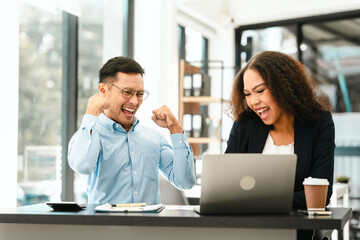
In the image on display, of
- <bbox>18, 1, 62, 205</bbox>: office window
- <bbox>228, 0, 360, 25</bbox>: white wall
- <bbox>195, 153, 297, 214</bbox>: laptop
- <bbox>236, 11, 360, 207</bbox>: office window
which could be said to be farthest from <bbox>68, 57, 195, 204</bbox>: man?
<bbox>228, 0, 360, 25</bbox>: white wall

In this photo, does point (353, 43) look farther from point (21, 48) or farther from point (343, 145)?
point (21, 48)

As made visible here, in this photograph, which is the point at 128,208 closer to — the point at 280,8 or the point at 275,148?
the point at 275,148

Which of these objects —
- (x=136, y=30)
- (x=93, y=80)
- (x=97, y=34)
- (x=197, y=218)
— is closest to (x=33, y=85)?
(x=93, y=80)

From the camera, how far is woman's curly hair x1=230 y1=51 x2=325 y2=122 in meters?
1.96

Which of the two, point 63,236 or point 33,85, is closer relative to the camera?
point 63,236

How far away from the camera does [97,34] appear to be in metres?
4.23

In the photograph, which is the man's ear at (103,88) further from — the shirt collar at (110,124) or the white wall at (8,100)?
the white wall at (8,100)

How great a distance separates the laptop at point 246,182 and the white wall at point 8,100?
1.74 m

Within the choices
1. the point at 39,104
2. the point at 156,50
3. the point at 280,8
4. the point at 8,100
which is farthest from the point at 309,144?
the point at 280,8

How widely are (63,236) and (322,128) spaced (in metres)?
1.07

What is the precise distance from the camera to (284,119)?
2057mm

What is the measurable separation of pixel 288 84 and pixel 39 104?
2.08 meters

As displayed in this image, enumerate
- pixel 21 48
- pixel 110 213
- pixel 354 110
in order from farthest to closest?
1. pixel 354 110
2. pixel 21 48
3. pixel 110 213

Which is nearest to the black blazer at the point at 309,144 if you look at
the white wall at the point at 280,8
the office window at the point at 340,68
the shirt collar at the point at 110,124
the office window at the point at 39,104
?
the shirt collar at the point at 110,124
